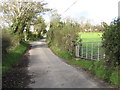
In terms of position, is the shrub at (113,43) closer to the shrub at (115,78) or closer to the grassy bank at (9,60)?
the shrub at (115,78)

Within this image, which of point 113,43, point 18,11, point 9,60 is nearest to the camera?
point 113,43

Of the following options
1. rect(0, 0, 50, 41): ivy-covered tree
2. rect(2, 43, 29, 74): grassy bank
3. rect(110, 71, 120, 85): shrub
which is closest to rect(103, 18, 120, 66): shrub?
rect(110, 71, 120, 85): shrub

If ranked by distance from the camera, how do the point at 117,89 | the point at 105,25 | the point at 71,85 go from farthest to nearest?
the point at 105,25 → the point at 71,85 → the point at 117,89

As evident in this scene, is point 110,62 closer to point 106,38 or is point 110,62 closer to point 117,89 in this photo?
point 106,38

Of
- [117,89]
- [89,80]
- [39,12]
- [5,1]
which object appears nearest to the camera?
[117,89]

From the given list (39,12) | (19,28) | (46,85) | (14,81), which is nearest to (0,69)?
(14,81)

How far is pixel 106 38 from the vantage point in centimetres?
794

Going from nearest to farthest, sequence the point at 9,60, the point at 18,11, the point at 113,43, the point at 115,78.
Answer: the point at 115,78 < the point at 113,43 < the point at 9,60 < the point at 18,11

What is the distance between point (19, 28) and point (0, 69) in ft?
66.0

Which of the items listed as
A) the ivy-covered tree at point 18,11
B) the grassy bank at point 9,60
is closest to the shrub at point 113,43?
the grassy bank at point 9,60

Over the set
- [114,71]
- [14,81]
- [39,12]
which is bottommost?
[14,81]

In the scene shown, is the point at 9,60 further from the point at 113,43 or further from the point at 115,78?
the point at 115,78

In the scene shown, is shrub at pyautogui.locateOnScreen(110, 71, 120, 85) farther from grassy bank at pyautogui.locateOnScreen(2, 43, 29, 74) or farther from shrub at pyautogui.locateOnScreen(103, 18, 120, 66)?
grassy bank at pyautogui.locateOnScreen(2, 43, 29, 74)

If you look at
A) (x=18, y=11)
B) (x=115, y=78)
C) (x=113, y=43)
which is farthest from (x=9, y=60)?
(x=18, y=11)
